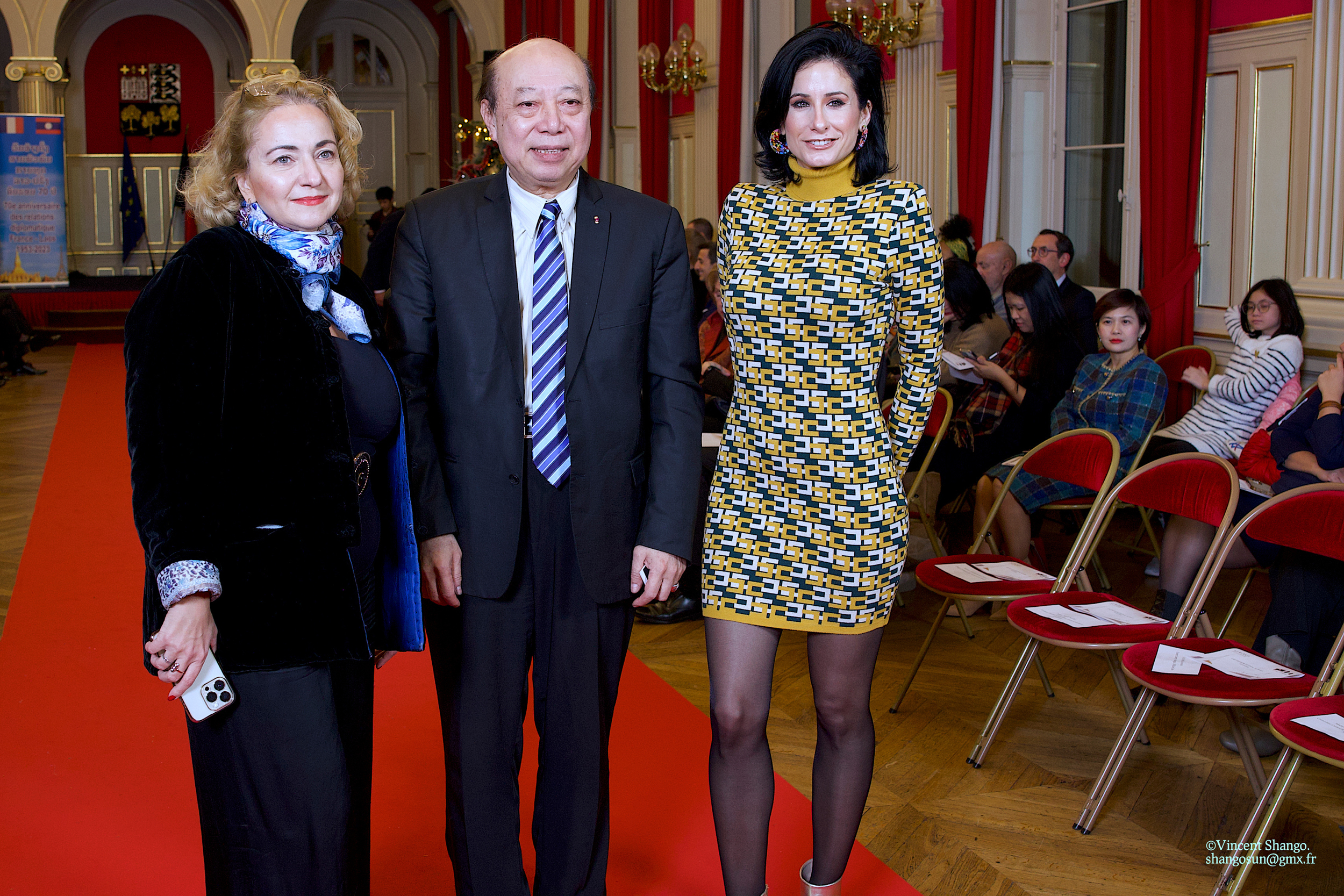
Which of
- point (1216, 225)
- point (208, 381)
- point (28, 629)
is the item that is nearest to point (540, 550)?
point (208, 381)

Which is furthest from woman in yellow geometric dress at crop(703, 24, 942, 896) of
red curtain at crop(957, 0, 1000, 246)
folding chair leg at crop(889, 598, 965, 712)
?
red curtain at crop(957, 0, 1000, 246)

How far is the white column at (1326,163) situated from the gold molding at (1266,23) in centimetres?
15

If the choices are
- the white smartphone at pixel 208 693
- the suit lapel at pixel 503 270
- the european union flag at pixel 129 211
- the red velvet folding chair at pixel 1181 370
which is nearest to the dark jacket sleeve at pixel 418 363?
the suit lapel at pixel 503 270

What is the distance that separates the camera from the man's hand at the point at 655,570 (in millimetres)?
2105

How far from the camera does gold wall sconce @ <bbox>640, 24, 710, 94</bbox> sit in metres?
10.0

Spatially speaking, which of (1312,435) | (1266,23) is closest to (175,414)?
(1312,435)

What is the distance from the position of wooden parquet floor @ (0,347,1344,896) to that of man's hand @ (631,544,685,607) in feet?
3.33

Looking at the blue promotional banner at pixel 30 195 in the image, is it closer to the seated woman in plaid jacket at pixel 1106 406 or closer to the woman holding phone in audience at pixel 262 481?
the seated woman in plaid jacket at pixel 1106 406

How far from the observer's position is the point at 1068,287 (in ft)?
19.1

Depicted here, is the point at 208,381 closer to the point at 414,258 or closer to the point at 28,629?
the point at 414,258

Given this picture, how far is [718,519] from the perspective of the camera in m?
2.18

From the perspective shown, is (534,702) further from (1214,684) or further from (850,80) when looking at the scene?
(1214,684)

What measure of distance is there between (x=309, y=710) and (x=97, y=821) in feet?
4.95

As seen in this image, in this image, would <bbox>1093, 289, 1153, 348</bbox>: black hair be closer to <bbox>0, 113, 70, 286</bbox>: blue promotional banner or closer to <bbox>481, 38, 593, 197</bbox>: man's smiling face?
<bbox>481, 38, 593, 197</bbox>: man's smiling face
